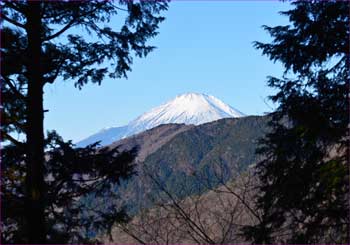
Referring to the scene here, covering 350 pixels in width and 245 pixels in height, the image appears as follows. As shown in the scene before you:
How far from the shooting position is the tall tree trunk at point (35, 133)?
7168 millimetres

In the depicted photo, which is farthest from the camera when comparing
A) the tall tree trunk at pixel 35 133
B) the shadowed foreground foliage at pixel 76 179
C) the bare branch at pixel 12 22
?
the shadowed foreground foliage at pixel 76 179

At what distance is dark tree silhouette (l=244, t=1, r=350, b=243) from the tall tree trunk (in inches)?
141

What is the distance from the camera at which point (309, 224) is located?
28.1 feet

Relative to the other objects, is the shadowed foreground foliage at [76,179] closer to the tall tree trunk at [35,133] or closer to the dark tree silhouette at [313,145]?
the tall tree trunk at [35,133]

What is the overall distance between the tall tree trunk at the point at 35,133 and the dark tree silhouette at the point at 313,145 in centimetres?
359

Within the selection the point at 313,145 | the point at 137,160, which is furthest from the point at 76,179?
the point at 313,145

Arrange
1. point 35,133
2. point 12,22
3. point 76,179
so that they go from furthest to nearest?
1. point 76,179
2. point 12,22
3. point 35,133

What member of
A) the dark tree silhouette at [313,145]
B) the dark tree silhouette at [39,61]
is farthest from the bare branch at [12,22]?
the dark tree silhouette at [313,145]

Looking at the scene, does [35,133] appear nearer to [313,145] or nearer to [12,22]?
[12,22]

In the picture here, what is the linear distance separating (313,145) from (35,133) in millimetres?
4894

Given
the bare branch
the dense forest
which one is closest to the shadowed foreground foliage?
the dense forest

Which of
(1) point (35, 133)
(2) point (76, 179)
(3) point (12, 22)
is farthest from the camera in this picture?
(2) point (76, 179)

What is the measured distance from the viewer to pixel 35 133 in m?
7.41

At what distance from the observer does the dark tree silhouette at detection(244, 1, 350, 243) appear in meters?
8.26
